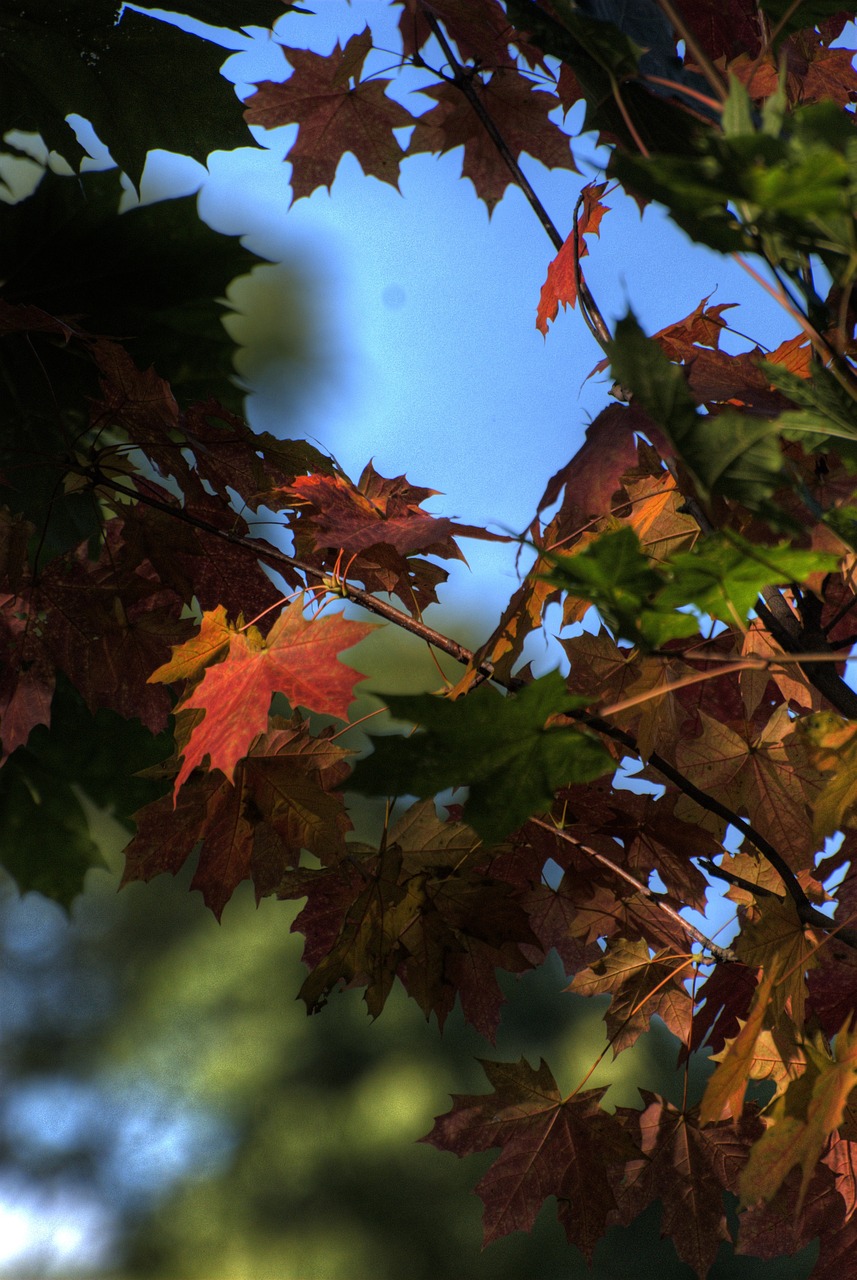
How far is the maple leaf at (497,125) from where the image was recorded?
1442 millimetres

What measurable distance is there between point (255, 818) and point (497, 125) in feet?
3.59

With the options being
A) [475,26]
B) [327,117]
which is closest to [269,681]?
[475,26]

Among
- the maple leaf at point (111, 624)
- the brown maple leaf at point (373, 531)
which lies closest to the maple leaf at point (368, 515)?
the brown maple leaf at point (373, 531)

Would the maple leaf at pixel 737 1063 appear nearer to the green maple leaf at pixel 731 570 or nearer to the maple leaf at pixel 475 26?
the green maple leaf at pixel 731 570

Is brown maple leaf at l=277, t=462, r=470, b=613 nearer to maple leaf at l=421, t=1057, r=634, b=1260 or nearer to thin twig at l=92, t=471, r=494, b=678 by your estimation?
thin twig at l=92, t=471, r=494, b=678

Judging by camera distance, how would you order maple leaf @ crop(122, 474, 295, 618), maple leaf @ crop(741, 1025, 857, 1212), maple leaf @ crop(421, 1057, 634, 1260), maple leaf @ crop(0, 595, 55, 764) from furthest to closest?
maple leaf @ crop(0, 595, 55, 764) < maple leaf @ crop(122, 474, 295, 618) < maple leaf @ crop(421, 1057, 634, 1260) < maple leaf @ crop(741, 1025, 857, 1212)

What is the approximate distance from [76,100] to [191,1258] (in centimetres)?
472

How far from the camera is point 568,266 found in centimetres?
116

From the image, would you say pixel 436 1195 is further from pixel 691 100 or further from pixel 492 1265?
pixel 691 100

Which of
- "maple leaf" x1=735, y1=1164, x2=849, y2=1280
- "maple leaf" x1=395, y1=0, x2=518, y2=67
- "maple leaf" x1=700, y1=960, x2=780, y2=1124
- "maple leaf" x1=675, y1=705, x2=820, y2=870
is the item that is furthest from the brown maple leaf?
"maple leaf" x1=735, y1=1164, x2=849, y2=1280

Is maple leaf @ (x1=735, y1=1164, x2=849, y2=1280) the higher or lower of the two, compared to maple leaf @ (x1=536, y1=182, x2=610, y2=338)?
lower

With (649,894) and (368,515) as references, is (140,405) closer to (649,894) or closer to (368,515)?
(368,515)

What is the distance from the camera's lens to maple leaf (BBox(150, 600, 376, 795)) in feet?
2.91

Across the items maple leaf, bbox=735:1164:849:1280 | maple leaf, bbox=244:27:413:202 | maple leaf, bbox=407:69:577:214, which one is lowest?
maple leaf, bbox=735:1164:849:1280
